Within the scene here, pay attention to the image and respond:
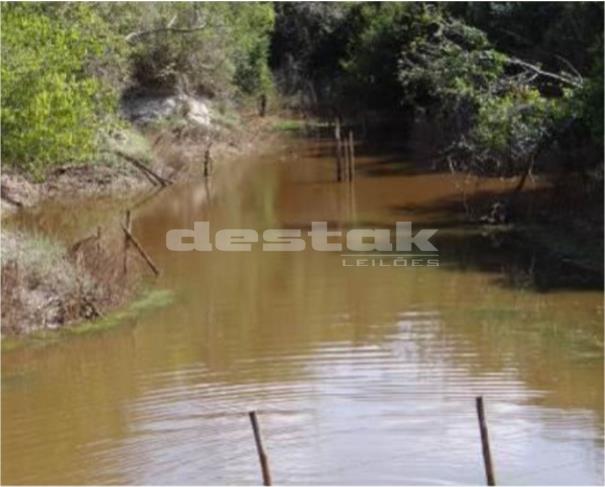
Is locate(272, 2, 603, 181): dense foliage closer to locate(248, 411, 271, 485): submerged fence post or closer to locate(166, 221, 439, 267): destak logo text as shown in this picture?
locate(166, 221, 439, 267): destak logo text

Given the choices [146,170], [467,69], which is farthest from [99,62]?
[467,69]

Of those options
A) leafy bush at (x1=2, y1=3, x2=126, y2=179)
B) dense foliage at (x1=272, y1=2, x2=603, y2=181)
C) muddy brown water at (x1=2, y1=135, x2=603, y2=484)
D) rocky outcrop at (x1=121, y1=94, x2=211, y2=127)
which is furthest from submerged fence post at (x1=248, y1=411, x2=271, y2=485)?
rocky outcrop at (x1=121, y1=94, x2=211, y2=127)

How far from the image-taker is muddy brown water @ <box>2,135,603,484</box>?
10984 mm

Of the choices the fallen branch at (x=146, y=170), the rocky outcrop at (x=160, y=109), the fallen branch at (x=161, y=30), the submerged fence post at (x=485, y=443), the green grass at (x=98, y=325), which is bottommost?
the submerged fence post at (x=485, y=443)

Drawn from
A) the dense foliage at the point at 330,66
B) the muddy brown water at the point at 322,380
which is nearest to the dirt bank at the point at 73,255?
the muddy brown water at the point at 322,380

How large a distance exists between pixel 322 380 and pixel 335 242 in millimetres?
8431

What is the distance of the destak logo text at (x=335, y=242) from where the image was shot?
65.7ft

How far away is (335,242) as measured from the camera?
71.4 feet

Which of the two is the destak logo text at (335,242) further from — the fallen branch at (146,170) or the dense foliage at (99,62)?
the fallen branch at (146,170)

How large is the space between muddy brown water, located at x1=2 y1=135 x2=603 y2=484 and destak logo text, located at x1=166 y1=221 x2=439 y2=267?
35 cm

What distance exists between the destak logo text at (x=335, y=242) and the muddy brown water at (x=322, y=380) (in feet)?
1.15

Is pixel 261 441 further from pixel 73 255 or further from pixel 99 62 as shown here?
pixel 99 62

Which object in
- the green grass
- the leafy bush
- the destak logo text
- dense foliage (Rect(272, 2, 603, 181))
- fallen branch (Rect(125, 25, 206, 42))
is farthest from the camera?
fallen branch (Rect(125, 25, 206, 42))

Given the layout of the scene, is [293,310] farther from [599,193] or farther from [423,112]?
[423,112]
